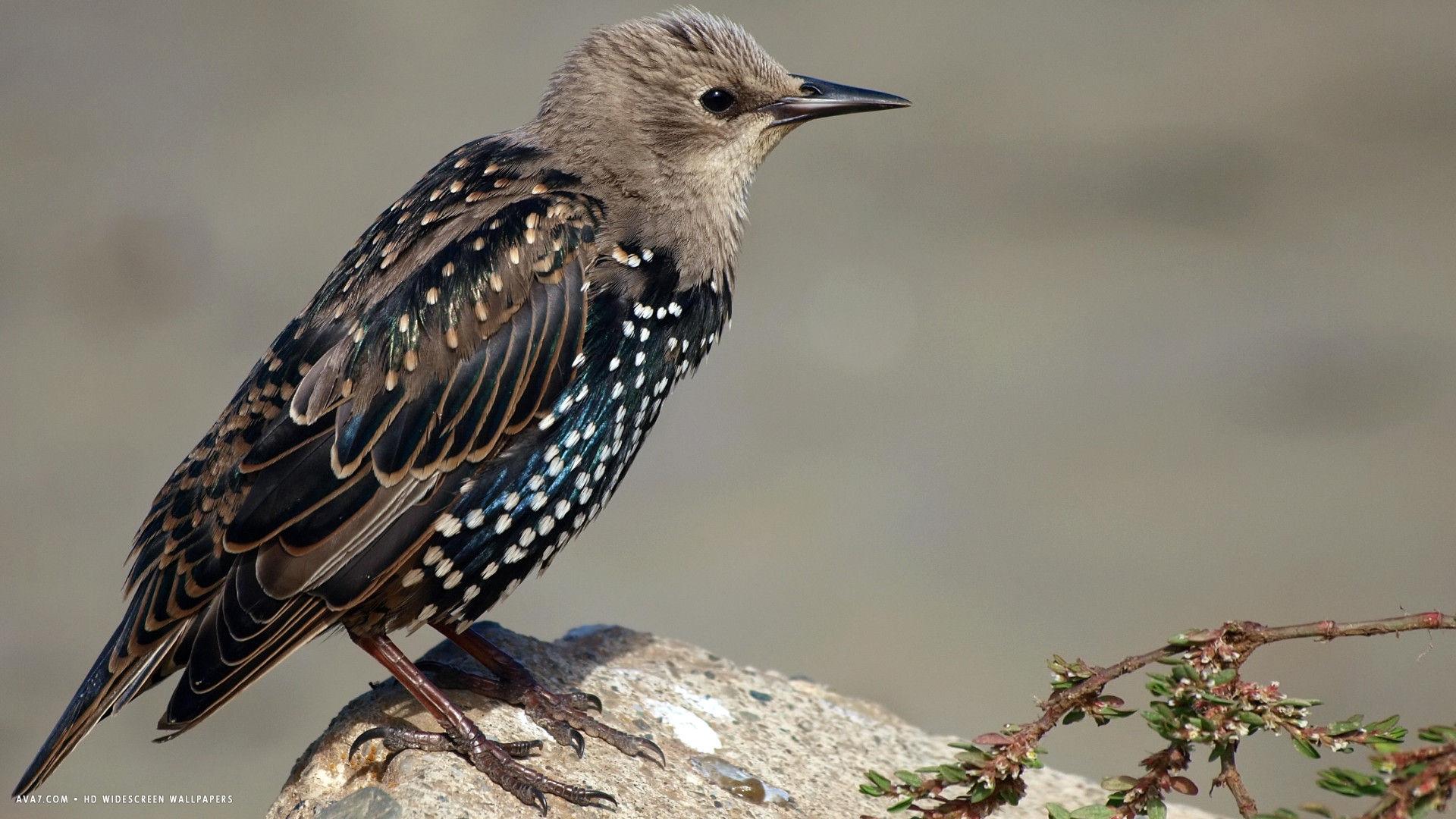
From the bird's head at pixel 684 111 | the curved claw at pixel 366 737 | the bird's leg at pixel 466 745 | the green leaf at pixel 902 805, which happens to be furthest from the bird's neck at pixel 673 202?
the green leaf at pixel 902 805

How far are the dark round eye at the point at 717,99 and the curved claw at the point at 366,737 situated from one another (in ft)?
6.62

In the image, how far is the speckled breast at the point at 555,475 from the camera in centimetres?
399

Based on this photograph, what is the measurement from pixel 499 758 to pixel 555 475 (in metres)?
0.71

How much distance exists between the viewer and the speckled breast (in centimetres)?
399

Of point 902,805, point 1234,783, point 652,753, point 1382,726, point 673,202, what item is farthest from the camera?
point 673,202

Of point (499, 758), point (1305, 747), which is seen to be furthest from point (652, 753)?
point (1305, 747)

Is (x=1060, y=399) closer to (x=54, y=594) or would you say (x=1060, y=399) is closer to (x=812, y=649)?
(x=812, y=649)

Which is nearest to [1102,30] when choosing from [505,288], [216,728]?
[216,728]

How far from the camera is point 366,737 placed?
3885mm

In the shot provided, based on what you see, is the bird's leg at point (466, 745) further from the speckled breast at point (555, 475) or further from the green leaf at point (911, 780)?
the green leaf at point (911, 780)

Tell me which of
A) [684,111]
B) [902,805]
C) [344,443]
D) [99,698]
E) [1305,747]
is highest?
[684,111]

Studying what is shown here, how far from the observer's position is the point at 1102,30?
534 inches

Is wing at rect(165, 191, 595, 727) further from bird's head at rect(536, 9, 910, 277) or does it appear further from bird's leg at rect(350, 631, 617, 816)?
bird's head at rect(536, 9, 910, 277)

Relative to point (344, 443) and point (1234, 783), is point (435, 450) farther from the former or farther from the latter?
point (1234, 783)
